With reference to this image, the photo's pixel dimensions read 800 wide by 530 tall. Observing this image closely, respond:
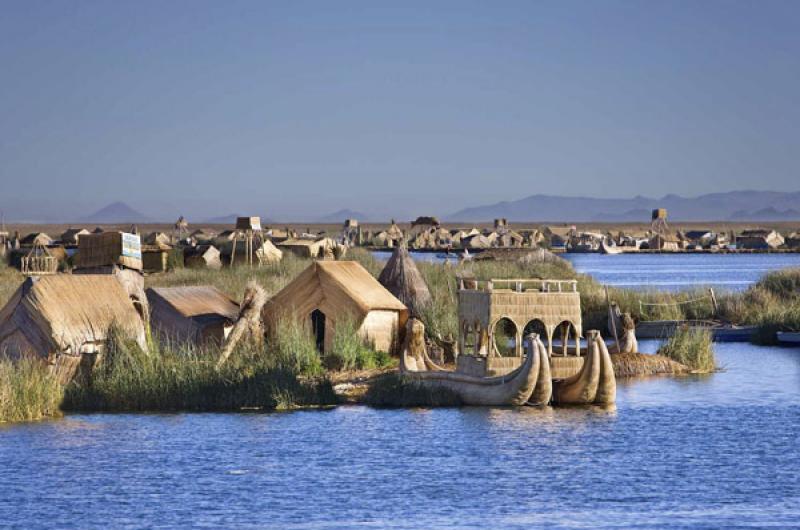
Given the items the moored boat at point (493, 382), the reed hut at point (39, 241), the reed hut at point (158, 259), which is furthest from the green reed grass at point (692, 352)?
the reed hut at point (39, 241)

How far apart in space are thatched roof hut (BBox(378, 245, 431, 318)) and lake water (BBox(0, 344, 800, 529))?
19.3ft

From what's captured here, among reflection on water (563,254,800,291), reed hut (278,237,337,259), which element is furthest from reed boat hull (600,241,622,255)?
reed hut (278,237,337,259)

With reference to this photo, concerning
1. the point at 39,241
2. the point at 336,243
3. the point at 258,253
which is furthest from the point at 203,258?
the point at 39,241

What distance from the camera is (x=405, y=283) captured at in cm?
2986

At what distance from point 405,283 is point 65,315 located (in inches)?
320

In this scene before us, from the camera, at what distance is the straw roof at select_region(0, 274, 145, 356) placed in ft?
76.9

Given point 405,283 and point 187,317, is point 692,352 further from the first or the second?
point 187,317

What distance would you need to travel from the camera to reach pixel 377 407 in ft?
76.7

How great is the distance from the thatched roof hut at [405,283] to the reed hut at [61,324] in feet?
20.9

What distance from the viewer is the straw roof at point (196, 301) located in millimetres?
27484

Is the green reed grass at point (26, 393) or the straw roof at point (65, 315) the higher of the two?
the straw roof at point (65, 315)

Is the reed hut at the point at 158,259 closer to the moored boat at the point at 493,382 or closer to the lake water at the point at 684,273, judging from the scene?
the lake water at the point at 684,273

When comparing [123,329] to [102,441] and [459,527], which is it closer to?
[102,441]

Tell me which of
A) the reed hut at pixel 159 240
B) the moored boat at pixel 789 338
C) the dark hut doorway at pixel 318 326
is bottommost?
the moored boat at pixel 789 338
